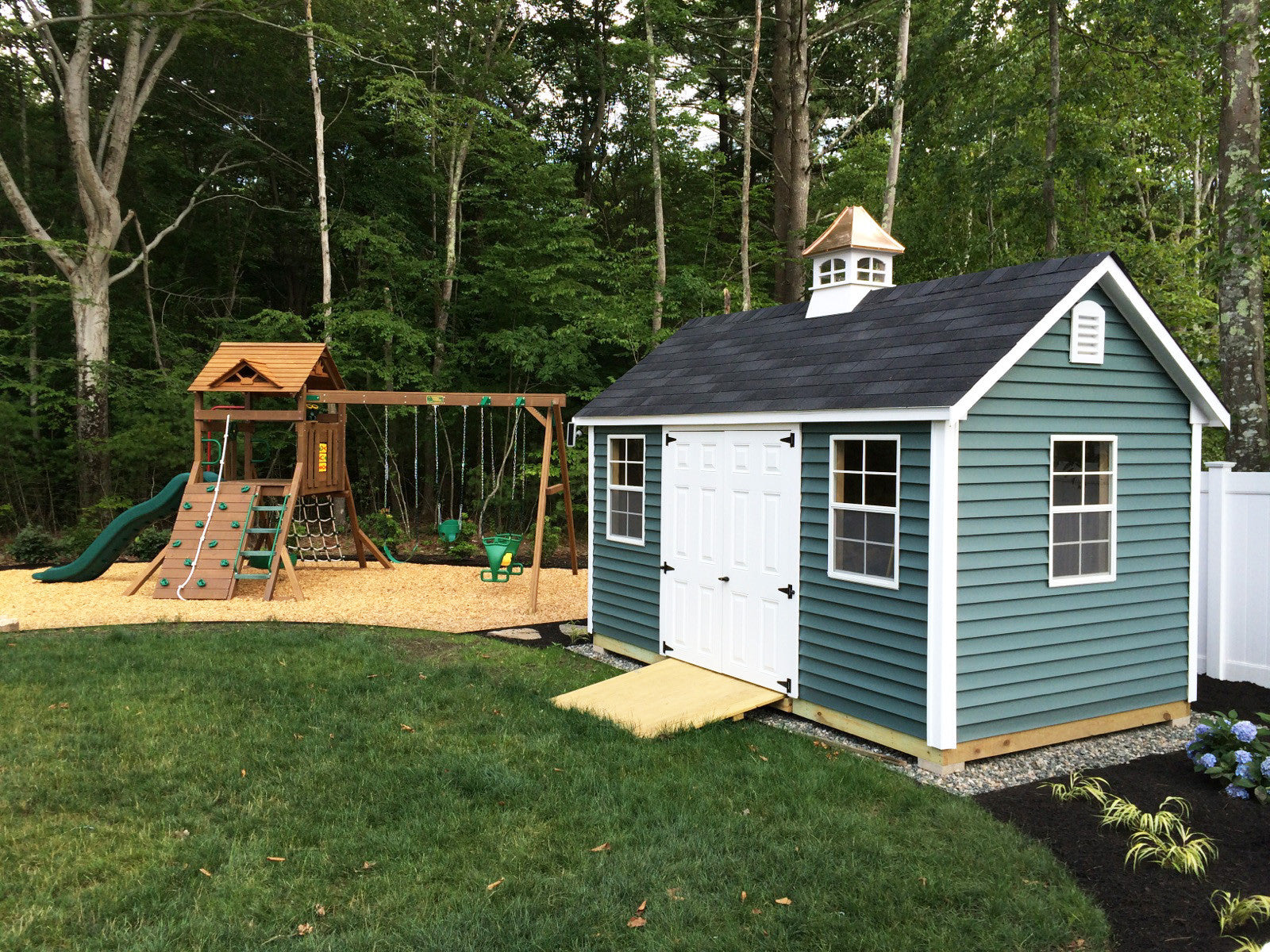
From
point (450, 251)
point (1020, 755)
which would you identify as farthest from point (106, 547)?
point (1020, 755)

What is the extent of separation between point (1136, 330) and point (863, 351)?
1854mm

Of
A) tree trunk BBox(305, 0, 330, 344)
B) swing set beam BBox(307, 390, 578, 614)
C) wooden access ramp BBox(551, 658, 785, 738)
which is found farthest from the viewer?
tree trunk BBox(305, 0, 330, 344)

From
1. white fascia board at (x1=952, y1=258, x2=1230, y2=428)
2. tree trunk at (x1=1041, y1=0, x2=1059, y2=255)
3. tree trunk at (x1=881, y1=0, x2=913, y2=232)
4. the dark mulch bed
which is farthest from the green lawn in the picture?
tree trunk at (x1=881, y1=0, x2=913, y2=232)

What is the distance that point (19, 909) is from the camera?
3.64 meters

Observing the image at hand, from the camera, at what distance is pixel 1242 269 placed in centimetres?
867

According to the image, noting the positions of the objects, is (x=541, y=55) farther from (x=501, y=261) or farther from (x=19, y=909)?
(x=19, y=909)

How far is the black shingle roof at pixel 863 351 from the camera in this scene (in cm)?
578

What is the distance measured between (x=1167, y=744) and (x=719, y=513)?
11.5ft

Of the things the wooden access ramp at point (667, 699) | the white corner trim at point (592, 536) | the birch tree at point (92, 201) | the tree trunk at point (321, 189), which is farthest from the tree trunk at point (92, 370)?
the wooden access ramp at point (667, 699)

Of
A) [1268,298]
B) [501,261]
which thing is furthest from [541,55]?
[1268,298]

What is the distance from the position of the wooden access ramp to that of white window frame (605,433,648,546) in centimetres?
145

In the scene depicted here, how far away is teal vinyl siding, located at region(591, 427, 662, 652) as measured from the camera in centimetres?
812

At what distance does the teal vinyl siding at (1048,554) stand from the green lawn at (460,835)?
1.15 m

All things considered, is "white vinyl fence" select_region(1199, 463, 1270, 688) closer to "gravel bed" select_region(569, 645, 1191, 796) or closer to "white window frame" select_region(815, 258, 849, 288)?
"gravel bed" select_region(569, 645, 1191, 796)
